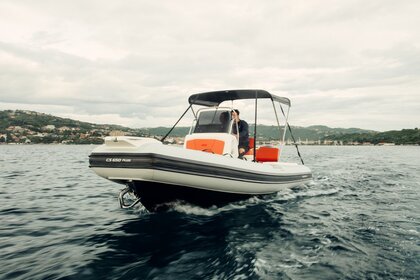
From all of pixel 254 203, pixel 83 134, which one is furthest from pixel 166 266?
pixel 83 134

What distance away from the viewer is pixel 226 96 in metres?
10.7

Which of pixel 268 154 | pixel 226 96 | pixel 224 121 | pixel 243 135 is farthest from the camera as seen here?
pixel 268 154

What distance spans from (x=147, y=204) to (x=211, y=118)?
11.0ft

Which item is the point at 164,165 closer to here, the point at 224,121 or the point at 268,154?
the point at 224,121

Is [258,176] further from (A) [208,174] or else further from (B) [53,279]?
(B) [53,279]

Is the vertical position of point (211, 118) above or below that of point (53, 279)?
above

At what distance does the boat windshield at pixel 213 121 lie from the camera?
8.87m

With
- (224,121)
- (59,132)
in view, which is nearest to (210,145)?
(224,121)

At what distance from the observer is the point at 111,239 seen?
5.78 meters

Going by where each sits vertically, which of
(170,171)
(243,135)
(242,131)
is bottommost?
(170,171)

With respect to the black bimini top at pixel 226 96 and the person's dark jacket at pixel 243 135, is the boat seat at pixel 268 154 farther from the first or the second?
the person's dark jacket at pixel 243 135

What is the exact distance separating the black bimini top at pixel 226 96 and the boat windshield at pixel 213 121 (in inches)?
50.0

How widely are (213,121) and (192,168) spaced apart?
3091 mm

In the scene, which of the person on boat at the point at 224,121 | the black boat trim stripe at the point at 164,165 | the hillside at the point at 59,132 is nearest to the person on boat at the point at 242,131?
the person on boat at the point at 224,121
